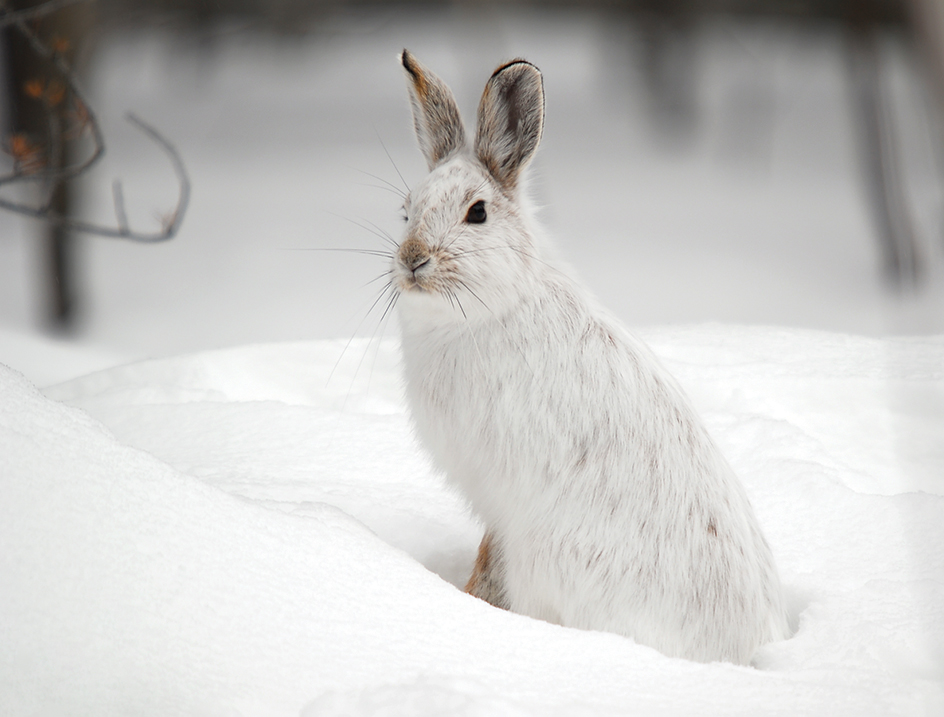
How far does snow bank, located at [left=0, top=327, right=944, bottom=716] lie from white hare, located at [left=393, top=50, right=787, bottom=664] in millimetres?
130

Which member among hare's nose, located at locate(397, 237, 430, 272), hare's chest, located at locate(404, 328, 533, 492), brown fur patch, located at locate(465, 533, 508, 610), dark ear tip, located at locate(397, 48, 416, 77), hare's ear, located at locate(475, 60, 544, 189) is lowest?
brown fur patch, located at locate(465, 533, 508, 610)

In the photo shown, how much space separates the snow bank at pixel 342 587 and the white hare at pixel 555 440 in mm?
130

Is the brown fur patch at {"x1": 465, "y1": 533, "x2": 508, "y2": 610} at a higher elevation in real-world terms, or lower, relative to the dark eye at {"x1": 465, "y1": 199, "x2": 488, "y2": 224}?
lower

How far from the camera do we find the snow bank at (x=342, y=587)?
0.77 m

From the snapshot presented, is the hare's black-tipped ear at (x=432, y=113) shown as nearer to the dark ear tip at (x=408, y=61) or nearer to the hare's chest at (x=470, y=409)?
the dark ear tip at (x=408, y=61)

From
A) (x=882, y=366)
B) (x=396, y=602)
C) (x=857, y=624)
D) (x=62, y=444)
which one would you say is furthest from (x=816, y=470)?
(x=62, y=444)

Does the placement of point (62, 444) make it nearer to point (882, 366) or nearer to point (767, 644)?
point (767, 644)

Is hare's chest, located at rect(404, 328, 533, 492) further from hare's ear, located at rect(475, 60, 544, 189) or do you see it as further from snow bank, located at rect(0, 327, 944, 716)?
hare's ear, located at rect(475, 60, 544, 189)

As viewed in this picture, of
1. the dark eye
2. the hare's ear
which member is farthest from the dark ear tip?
the dark eye

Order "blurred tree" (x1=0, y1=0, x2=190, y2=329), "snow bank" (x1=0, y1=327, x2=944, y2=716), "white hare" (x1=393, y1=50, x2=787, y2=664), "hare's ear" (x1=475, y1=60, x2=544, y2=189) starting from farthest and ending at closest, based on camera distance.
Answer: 1. "blurred tree" (x1=0, y1=0, x2=190, y2=329)
2. "hare's ear" (x1=475, y1=60, x2=544, y2=189)
3. "white hare" (x1=393, y1=50, x2=787, y2=664)
4. "snow bank" (x1=0, y1=327, x2=944, y2=716)

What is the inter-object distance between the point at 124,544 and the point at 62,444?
0.16 m

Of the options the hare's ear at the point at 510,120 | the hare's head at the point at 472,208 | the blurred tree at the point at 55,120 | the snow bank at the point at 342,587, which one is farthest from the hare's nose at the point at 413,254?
the blurred tree at the point at 55,120

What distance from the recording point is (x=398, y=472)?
5.48 feet

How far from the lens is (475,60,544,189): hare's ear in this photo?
1297mm
